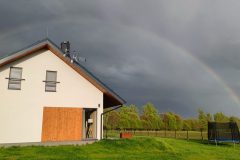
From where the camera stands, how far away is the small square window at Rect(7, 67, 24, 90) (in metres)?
20.7

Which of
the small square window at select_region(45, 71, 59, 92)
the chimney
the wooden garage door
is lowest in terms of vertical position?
the wooden garage door

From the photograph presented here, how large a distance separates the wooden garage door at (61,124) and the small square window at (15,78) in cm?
267

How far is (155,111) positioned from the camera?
9512 cm

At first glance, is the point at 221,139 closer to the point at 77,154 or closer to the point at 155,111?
the point at 77,154

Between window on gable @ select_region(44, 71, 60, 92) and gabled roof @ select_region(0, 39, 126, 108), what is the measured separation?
146 cm

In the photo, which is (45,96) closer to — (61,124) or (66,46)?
(61,124)

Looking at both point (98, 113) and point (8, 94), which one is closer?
point (8, 94)

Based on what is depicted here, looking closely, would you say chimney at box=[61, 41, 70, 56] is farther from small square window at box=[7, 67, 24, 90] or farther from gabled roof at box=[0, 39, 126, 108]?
small square window at box=[7, 67, 24, 90]

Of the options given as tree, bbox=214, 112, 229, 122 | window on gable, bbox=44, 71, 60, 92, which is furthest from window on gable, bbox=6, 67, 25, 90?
tree, bbox=214, 112, 229, 122

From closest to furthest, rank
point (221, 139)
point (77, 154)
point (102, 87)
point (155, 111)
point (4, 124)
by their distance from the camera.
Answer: point (77, 154) → point (4, 124) → point (102, 87) → point (221, 139) → point (155, 111)

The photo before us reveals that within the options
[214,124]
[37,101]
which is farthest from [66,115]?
[214,124]

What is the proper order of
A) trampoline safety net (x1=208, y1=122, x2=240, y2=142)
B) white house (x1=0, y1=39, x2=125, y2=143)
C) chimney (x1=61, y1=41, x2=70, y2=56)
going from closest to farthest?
white house (x1=0, y1=39, x2=125, y2=143), chimney (x1=61, y1=41, x2=70, y2=56), trampoline safety net (x1=208, y1=122, x2=240, y2=142)

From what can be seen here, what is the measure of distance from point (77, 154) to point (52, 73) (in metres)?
7.67

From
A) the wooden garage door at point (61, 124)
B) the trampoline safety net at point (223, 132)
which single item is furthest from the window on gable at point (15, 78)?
the trampoline safety net at point (223, 132)
